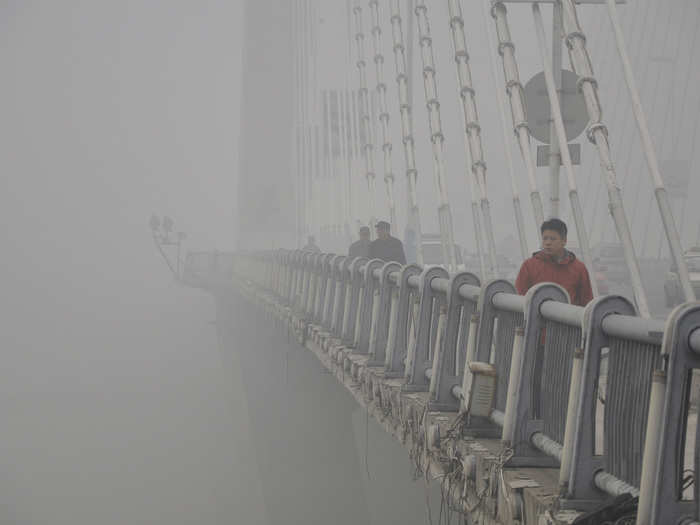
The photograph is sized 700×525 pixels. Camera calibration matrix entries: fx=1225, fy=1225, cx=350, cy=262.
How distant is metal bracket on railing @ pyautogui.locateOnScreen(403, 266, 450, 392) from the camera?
866 centimetres

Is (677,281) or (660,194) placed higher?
(660,194)

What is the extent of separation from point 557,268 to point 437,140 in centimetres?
1037

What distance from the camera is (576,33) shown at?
1133cm

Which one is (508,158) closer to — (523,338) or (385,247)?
(385,247)

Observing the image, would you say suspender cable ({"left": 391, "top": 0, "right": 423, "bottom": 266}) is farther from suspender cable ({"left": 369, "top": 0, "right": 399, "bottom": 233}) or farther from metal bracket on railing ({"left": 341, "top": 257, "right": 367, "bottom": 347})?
metal bracket on railing ({"left": 341, "top": 257, "right": 367, "bottom": 347})

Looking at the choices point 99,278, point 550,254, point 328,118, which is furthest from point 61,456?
point 99,278

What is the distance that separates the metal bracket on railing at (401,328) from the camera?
32.2ft

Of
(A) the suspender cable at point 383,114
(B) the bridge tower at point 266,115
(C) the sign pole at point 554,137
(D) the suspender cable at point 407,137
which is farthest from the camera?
(B) the bridge tower at point 266,115

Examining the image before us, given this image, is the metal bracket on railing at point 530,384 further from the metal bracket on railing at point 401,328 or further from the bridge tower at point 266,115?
the bridge tower at point 266,115

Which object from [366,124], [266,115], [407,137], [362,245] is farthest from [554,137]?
[266,115]

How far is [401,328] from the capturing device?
10141 mm

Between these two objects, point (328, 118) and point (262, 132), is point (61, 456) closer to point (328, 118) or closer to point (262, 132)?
point (328, 118)

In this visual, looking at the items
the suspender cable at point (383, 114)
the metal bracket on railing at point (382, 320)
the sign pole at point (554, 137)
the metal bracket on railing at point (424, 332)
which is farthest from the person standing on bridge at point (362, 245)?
the metal bracket on railing at point (424, 332)

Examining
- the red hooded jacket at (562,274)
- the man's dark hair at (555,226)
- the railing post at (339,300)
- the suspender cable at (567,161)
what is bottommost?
the railing post at (339,300)
